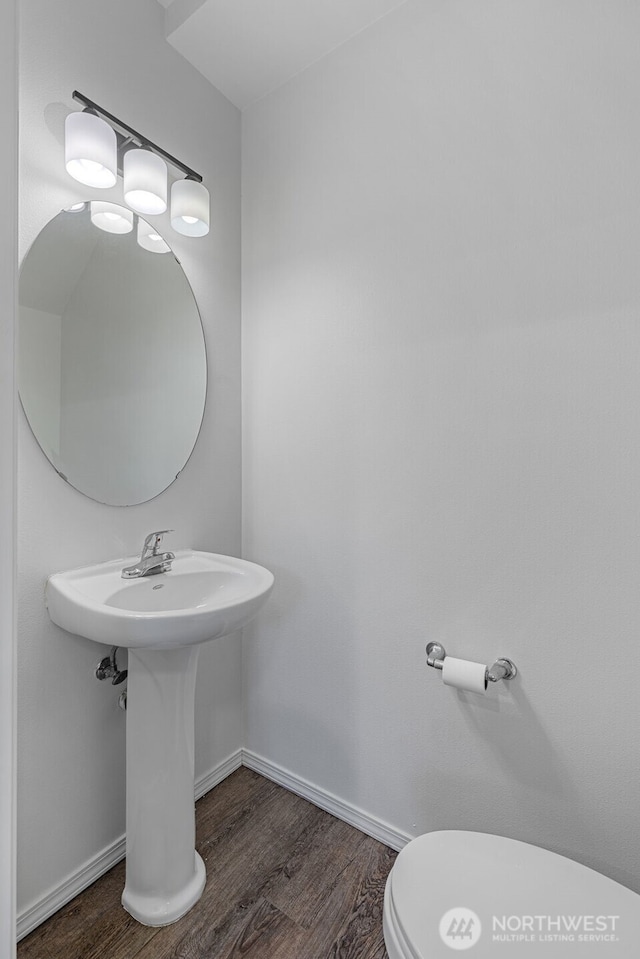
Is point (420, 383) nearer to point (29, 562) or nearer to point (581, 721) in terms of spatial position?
point (581, 721)

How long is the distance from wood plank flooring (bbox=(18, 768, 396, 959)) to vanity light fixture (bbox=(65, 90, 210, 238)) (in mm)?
1900

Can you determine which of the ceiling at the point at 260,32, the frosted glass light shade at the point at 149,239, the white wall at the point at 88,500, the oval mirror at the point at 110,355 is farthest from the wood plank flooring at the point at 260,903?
the ceiling at the point at 260,32

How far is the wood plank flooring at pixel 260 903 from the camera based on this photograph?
1197mm

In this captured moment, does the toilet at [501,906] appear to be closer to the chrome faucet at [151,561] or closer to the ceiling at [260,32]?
the chrome faucet at [151,561]

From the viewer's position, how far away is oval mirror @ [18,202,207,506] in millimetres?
1267

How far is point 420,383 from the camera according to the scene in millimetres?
1422

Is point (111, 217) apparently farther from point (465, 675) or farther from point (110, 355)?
point (465, 675)

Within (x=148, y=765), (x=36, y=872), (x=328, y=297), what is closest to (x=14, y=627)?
(x=148, y=765)

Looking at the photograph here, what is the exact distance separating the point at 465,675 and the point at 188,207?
1.55m

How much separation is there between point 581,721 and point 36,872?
1406mm

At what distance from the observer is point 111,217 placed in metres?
1.40

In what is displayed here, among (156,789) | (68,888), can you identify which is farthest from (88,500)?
(68,888)

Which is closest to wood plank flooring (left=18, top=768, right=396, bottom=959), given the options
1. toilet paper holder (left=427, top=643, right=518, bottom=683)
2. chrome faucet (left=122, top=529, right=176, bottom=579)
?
toilet paper holder (left=427, top=643, right=518, bottom=683)

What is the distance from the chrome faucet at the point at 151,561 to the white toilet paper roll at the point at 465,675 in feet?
→ 2.73
